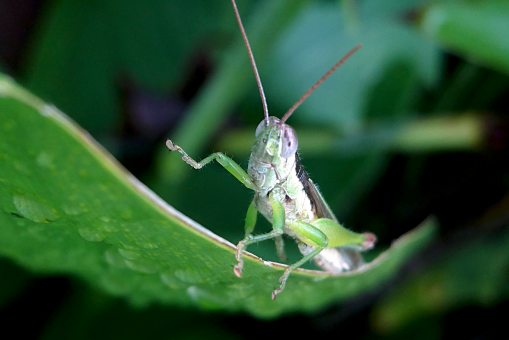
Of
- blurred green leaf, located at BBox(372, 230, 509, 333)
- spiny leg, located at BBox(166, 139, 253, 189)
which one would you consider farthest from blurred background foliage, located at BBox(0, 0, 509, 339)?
spiny leg, located at BBox(166, 139, 253, 189)

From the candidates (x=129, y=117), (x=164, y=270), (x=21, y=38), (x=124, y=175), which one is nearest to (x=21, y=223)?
(x=164, y=270)

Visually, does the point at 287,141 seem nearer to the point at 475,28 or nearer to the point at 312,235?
the point at 312,235

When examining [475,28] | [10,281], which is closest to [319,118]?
[475,28]

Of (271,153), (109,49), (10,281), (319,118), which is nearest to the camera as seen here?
(271,153)

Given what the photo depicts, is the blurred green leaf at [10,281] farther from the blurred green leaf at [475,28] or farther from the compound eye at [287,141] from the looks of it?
the blurred green leaf at [475,28]

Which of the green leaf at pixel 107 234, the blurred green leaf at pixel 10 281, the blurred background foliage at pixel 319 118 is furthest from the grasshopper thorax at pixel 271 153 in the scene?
the blurred green leaf at pixel 10 281

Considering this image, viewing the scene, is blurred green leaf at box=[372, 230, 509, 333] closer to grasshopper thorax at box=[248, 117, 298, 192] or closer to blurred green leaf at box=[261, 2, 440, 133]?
blurred green leaf at box=[261, 2, 440, 133]
